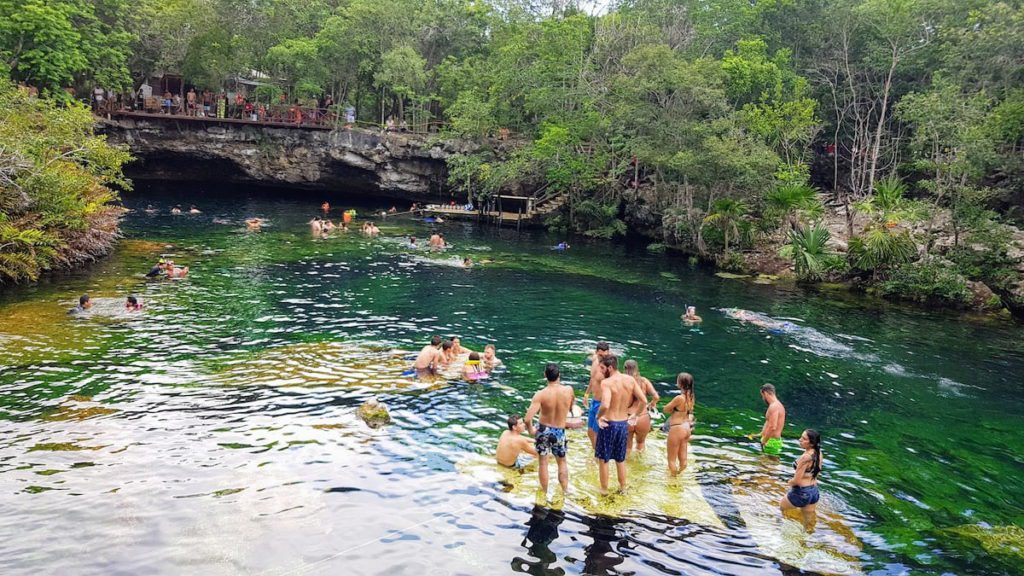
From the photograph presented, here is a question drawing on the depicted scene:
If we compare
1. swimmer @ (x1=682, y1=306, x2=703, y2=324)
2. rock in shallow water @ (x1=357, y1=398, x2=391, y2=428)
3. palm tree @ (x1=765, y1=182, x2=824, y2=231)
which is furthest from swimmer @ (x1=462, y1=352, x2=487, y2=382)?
palm tree @ (x1=765, y1=182, x2=824, y2=231)

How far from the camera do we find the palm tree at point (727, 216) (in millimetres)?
34594

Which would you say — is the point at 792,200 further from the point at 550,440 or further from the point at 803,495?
the point at 550,440

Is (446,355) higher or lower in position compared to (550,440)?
lower

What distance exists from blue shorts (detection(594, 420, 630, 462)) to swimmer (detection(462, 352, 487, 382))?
6237 mm

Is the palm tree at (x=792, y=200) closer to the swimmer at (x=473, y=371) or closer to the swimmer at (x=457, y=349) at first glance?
the swimmer at (x=457, y=349)

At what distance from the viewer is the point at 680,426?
443 inches

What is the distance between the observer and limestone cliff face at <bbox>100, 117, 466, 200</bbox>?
165 feet

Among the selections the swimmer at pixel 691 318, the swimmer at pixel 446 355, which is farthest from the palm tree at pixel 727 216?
the swimmer at pixel 446 355

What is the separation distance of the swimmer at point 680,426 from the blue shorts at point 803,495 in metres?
1.92

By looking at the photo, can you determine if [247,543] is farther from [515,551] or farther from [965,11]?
[965,11]

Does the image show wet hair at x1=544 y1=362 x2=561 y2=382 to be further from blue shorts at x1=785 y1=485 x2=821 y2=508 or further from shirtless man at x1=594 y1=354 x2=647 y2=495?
blue shorts at x1=785 y1=485 x2=821 y2=508

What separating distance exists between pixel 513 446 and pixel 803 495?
15.8 ft

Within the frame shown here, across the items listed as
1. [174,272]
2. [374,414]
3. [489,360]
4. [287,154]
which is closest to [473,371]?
[489,360]

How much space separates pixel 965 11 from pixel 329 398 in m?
44.2
